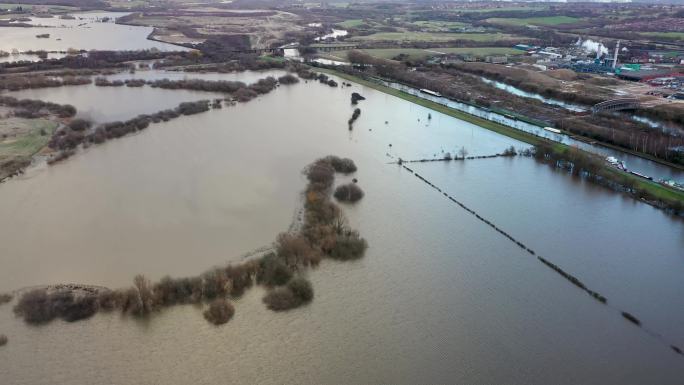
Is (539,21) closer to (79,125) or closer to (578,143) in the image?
(578,143)

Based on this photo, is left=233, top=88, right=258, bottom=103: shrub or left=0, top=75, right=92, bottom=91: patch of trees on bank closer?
left=233, top=88, right=258, bottom=103: shrub

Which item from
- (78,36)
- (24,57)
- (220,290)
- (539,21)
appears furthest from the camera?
(539,21)

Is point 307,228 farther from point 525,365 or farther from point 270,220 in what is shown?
point 525,365

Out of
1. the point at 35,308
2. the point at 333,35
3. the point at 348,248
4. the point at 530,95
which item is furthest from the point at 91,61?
the point at 348,248

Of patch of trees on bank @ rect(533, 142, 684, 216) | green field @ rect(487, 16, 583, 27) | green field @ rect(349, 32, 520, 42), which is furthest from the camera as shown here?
green field @ rect(487, 16, 583, 27)

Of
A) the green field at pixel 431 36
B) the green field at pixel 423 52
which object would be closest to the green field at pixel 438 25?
the green field at pixel 431 36

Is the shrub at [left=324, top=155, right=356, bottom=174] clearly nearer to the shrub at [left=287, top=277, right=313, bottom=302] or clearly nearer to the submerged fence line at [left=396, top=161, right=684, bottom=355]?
the submerged fence line at [left=396, top=161, right=684, bottom=355]

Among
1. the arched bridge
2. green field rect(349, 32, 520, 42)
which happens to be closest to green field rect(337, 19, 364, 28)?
green field rect(349, 32, 520, 42)
